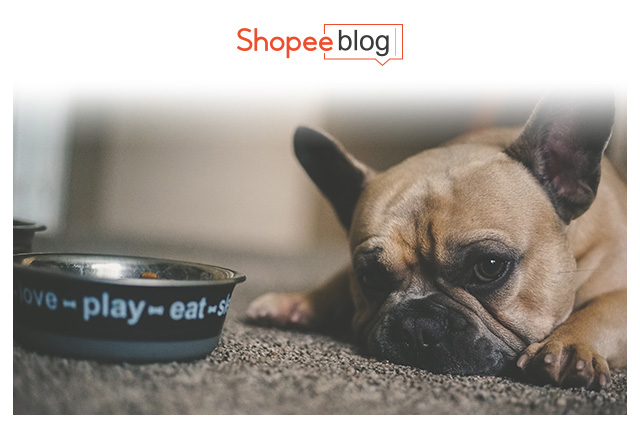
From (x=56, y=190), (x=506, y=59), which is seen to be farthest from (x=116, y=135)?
(x=506, y=59)

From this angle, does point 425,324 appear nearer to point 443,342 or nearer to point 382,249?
point 443,342

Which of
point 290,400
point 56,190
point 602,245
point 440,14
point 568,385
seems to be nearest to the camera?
point 290,400

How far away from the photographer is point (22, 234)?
1.02 metres

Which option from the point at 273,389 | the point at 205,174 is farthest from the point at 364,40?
the point at 205,174

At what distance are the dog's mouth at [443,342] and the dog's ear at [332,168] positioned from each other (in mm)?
356

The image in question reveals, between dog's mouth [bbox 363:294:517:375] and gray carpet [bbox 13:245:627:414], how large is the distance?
2 centimetres

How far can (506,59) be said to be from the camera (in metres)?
1.06

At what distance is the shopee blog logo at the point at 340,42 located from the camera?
3.19ft

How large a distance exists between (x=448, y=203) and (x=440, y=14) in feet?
0.95

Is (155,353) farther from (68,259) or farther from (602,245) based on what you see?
(602,245)

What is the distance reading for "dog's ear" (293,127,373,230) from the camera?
4.05 ft

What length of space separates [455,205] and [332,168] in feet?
1.13

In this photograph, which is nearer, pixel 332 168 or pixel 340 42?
pixel 340 42

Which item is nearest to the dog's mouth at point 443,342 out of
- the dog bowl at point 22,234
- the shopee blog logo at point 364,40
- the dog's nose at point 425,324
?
the dog's nose at point 425,324
